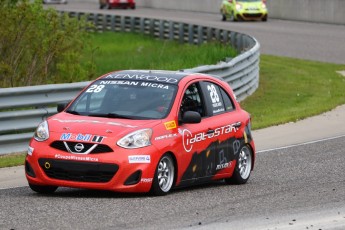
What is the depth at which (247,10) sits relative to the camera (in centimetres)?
5447

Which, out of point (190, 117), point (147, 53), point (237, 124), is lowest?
point (147, 53)

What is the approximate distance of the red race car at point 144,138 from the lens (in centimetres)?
1164

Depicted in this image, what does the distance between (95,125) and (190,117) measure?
113 cm

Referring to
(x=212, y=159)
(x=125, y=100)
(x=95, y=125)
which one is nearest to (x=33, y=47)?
(x=212, y=159)

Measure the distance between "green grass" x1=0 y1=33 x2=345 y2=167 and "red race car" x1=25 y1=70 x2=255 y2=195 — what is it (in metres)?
3.11

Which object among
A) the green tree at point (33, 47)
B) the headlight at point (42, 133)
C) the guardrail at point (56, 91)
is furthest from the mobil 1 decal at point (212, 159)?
the green tree at point (33, 47)

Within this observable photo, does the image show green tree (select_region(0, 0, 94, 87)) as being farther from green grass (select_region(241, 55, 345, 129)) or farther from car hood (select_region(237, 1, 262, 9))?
Result: car hood (select_region(237, 1, 262, 9))

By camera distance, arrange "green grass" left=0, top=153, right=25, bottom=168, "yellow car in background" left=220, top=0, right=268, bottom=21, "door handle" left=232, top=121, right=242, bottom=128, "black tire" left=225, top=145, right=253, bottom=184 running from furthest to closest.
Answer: "yellow car in background" left=220, top=0, right=268, bottom=21, "green grass" left=0, top=153, right=25, bottom=168, "black tire" left=225, top=145, right=253, bottom=184, "door handle" left=232, top=121, right=242, bottom=128

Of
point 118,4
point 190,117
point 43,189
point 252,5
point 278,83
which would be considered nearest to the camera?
point 43,189

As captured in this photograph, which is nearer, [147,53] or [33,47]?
[33,47]

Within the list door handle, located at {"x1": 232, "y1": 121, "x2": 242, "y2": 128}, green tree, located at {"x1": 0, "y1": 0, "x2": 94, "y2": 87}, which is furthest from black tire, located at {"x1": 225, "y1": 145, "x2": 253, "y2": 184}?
green tree, located at {"x1": 0, "y1": 0, "x2": 94, "y2": 87}

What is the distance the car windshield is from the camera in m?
12.5

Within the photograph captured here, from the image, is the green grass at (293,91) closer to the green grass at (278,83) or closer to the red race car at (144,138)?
the green grass at (278,83)

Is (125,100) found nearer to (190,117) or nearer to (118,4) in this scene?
(190,117)
